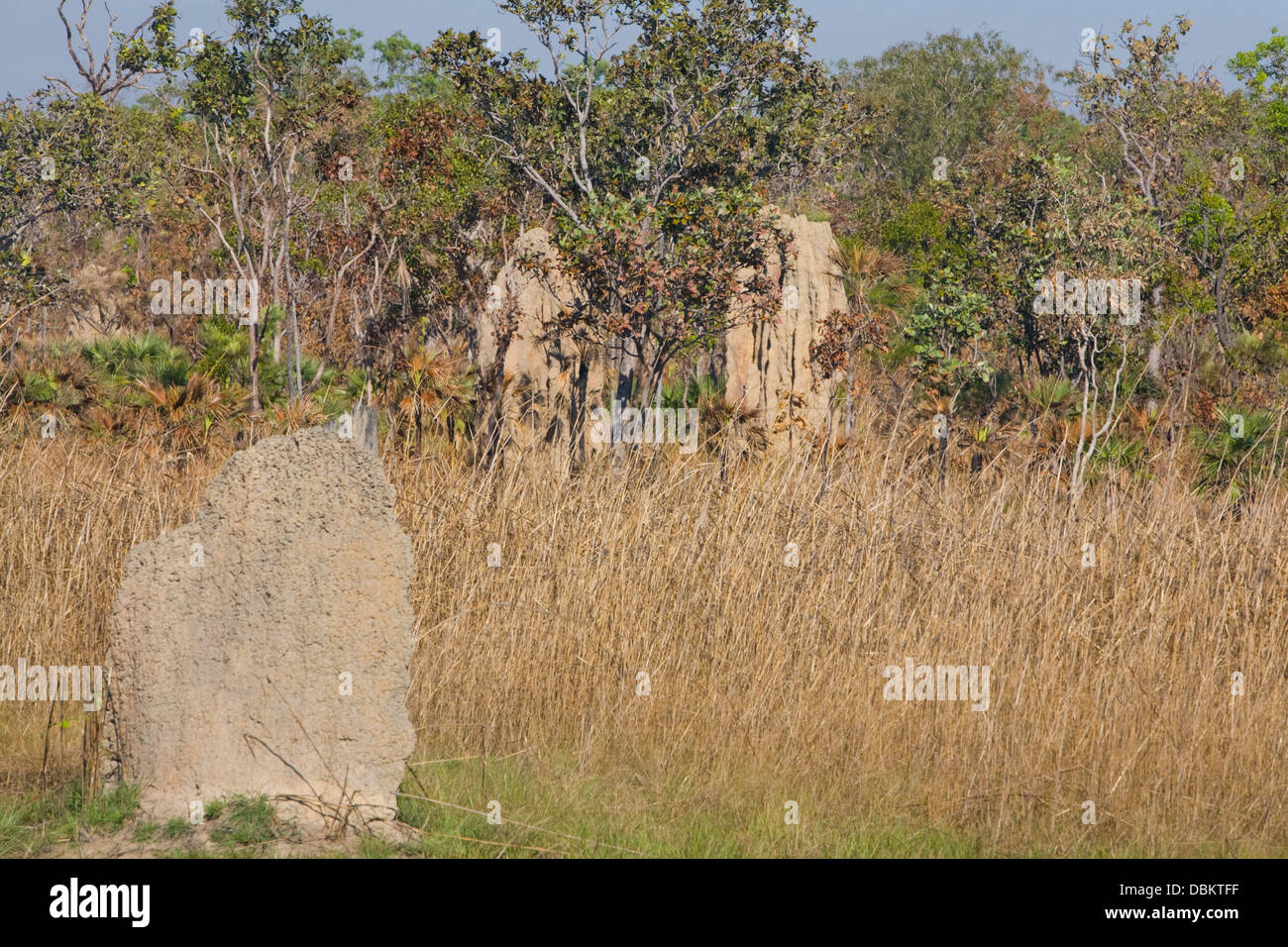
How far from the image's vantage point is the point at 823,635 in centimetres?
669

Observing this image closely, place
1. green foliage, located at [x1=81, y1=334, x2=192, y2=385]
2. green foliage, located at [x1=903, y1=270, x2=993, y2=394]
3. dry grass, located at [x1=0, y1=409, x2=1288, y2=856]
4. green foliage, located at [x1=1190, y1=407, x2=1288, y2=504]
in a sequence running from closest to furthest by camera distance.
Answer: dry grass, located at [x1=0, y1=409, x2=1288, y2=856] → green foliage, located at [x1=1190, y1=407, x2=1288, y2=504] → green foliage, located at [x1=81, y1=334, x2=192, y2=385] → green foliage, located at [x1=903, y1=270, x2=993, y2=394]

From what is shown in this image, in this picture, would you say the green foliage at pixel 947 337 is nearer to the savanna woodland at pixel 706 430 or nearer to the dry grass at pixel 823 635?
the savanna woodland at pixel 706 430

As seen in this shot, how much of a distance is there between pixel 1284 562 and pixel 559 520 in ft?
12.7

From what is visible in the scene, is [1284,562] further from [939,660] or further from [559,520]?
[559,520]

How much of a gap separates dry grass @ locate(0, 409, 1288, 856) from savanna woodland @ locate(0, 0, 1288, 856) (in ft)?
0.09

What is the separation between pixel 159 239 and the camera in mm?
32312

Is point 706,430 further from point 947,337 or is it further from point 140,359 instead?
point 140,359

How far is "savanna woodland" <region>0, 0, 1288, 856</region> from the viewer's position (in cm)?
575

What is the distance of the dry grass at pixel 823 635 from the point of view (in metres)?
5.69

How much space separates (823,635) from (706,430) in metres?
8.07

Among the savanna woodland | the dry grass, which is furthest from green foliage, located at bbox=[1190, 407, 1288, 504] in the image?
the dry grass

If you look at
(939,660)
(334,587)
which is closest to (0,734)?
(334,587)

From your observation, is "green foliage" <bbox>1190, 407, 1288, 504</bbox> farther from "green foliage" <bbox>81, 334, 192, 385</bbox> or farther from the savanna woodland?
"green foliage" <bbox>81, 334, 192, 385</bbox>

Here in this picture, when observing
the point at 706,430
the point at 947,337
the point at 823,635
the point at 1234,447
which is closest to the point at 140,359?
the point at 706,430
